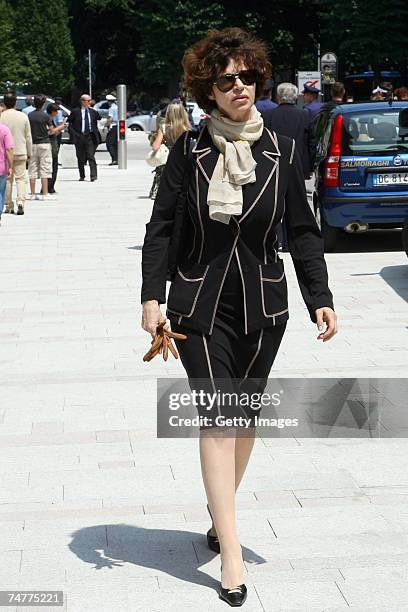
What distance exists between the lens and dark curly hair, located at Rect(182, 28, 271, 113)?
4.39 m

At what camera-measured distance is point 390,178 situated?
13914 millimetres

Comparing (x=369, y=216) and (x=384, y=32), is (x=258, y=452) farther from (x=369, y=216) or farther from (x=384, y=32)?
(x=384, y=32)

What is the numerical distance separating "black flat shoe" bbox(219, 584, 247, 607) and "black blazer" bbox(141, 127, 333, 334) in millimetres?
851

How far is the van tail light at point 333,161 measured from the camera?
1386cm

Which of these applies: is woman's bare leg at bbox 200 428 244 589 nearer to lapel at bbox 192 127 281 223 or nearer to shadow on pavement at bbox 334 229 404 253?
lapel at bbox 192 127 281 223

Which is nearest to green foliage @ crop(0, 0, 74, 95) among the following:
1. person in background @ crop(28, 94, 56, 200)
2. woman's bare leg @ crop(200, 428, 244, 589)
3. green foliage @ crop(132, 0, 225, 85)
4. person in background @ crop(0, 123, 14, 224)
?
green foliage @ crop(132, 0, 225, 85)

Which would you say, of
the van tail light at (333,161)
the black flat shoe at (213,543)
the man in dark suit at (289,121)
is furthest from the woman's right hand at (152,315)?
the van tail light at (333,161)

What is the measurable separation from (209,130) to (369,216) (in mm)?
9686

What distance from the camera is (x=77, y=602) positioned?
4.32 m

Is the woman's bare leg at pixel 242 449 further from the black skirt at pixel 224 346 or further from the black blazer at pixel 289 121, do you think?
the black blazer at pixel 289 121

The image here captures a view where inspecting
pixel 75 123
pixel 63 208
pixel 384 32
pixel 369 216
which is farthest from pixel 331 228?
pixel 384 32

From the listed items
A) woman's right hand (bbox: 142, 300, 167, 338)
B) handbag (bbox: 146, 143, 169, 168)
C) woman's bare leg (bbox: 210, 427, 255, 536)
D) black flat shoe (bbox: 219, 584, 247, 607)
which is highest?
woman's right hand (bbox: 142, 300, 167, 338)

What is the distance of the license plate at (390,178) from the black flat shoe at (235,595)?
393 inches

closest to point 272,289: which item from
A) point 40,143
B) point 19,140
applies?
point 19,140
